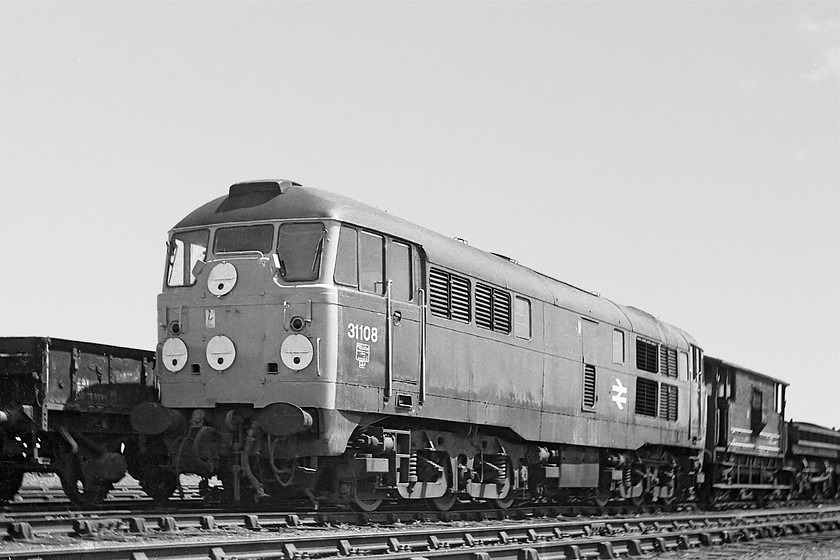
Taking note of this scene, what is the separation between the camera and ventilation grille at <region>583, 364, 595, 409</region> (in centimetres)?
1917

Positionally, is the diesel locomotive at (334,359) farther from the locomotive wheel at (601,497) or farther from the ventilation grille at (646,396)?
the ventilation grille at (646,396)

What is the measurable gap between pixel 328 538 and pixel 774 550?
23.2 ft

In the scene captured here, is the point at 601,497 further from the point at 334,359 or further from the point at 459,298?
the point at 334,359

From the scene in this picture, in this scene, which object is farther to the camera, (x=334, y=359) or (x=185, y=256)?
(x=185, y=256)

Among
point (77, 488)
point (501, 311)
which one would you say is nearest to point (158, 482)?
point (77, 488)

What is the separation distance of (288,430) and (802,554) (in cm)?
696

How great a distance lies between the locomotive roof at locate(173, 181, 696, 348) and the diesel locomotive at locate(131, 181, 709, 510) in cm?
3

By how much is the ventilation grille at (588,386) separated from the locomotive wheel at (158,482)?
23.1 feet

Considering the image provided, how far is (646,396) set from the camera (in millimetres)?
21609

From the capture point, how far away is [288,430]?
12945 millimetres

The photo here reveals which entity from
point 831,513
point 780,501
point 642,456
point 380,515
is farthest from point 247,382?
point 780,501

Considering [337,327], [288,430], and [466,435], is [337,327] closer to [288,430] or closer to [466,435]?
[288,430]

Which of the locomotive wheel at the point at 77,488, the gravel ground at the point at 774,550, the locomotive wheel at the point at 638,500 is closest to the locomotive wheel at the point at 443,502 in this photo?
the gravel ground at the point at 774,550

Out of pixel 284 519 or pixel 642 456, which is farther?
pixel 642 456
